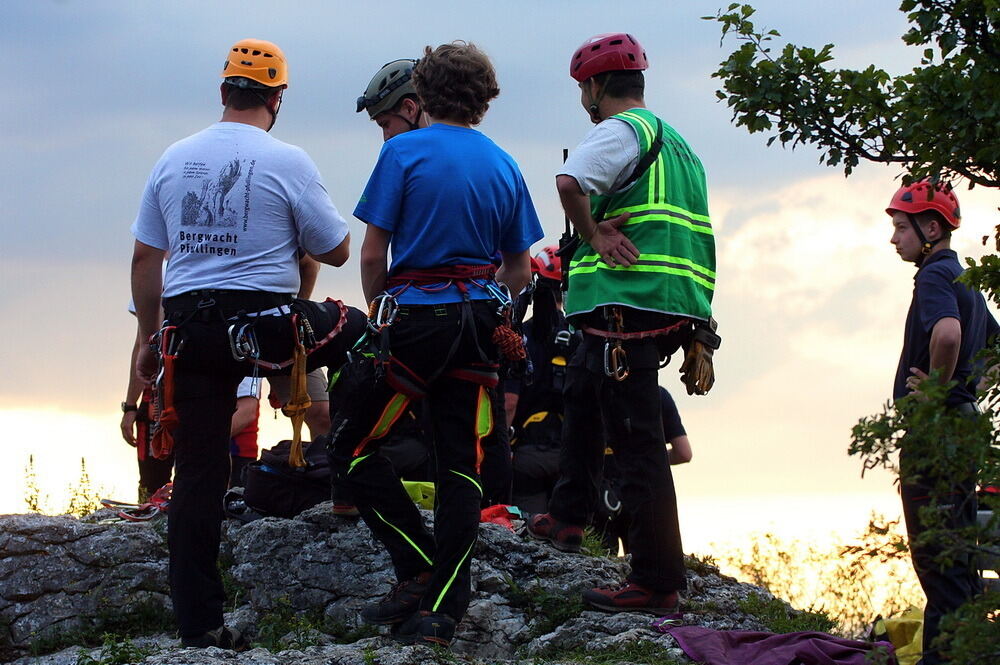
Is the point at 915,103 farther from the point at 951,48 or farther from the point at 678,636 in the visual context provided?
the point at 678,636

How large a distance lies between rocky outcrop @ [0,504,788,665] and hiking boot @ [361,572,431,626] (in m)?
0.49

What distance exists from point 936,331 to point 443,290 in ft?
7.83

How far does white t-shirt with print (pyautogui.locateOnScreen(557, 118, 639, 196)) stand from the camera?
22.6 feet

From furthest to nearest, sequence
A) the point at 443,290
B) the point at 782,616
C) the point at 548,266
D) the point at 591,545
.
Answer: the point at 548,266
the point at 591,545
the point at 782,616
the point at 443,290

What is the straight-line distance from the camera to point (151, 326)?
6.95 metres

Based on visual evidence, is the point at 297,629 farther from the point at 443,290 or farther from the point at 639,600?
the point at 443,290

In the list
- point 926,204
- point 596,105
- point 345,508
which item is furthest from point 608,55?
point 345,508

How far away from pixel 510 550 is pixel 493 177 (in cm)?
257

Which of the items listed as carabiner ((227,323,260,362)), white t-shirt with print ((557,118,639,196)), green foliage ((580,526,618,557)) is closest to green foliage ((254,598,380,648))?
green foliage ((580,526,618,557))

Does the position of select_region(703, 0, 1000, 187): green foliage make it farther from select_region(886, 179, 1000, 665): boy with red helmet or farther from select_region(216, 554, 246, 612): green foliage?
select_region(216, 554, 246, 612): green foliage

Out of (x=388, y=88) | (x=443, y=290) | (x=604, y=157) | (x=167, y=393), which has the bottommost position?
(x=167, y=393)

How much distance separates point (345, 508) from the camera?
819 cm

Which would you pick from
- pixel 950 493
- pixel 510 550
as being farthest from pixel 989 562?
pixel 510 550

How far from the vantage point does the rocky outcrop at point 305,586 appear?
25.1ft
